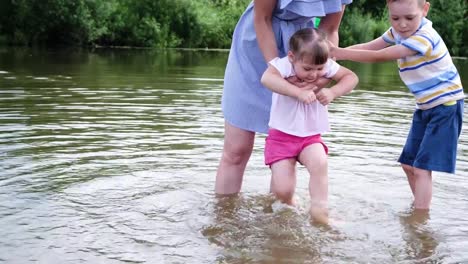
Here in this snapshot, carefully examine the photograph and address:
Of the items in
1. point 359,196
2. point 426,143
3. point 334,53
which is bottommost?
point 359,196

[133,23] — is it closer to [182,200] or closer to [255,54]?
[182,200]

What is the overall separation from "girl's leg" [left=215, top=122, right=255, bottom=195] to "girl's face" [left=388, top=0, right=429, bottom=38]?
1.12 meters

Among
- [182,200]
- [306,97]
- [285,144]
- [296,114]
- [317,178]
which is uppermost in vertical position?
[306,97]

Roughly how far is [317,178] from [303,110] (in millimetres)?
412

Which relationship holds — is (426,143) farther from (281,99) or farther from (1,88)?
(1,88)

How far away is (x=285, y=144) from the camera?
155 inches

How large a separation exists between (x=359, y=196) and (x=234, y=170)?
3.04 feet

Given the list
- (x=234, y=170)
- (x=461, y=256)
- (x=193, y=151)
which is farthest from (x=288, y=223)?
(x=193, y=151)

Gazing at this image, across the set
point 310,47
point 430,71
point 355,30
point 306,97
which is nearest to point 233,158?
point 306,97

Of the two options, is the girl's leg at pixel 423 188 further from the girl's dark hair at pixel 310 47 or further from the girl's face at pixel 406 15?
the girl's dark hair at pixel 310 47

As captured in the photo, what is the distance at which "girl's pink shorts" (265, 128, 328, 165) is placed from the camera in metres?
3.90

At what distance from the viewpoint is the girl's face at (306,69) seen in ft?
12.2

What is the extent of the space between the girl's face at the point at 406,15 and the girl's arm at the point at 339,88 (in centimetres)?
47

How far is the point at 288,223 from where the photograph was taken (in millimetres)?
3830
